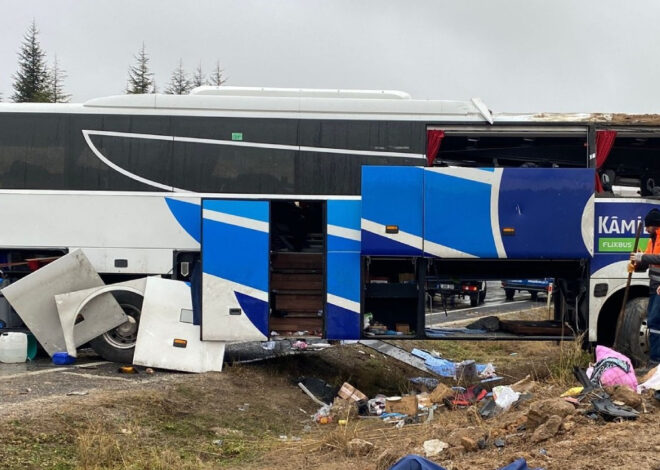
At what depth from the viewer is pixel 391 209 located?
344 inches

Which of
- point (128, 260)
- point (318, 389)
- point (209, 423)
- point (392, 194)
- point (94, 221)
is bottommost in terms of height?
point (318, 389)

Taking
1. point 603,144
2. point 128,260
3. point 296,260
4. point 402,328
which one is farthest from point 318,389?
point 603,144

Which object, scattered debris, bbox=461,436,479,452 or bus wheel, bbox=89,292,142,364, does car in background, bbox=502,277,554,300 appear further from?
bus wheel, bbox=89,292,142,364

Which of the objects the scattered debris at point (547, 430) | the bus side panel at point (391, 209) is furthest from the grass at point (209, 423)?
the bus side panel at point (391, 209)

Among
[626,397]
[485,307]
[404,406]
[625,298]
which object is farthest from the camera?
[485,307]

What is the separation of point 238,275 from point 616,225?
15.1 feet

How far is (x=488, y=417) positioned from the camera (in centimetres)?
711

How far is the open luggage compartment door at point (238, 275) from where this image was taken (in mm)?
9016

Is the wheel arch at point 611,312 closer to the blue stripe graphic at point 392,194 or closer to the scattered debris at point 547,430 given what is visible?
the blue stripe graphic at point 392,194

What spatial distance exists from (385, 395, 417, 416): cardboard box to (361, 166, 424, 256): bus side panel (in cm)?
170

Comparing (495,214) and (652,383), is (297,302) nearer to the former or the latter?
(495,214)

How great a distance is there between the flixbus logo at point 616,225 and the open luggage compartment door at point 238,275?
4.03 m

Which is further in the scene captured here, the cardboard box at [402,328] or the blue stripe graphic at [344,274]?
the cardboard box at [402,328]

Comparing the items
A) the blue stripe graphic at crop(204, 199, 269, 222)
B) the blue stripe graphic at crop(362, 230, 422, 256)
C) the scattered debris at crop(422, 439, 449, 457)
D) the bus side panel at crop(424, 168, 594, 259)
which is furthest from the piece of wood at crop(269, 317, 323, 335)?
the scattered debris at crop(422, 439, 449, 457)
